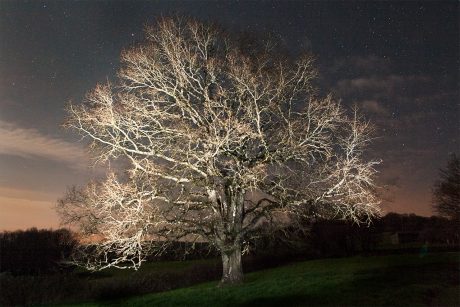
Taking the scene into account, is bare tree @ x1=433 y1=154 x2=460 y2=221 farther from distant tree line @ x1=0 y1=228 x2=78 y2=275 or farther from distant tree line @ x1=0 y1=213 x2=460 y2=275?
distant tree line @ x1=0 y1=228 x2=78 y2=275

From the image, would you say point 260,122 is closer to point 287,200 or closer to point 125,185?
point 287,200

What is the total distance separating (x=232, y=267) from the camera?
25516mm

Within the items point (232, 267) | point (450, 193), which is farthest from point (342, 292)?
point (450, 193)

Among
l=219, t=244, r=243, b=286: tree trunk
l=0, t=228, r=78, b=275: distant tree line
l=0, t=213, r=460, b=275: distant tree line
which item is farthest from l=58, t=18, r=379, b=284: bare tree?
l=0, t=228, r=78, b=275: distant tree line

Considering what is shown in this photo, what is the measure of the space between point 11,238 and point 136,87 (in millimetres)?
54071

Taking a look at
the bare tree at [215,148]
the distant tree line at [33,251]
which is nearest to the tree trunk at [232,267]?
the bare tree at [215,148]

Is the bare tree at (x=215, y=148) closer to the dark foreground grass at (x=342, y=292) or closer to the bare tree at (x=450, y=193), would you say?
the dark foreground grass at (x=342, y=292)

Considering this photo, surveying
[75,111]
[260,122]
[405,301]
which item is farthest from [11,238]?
[405,301]

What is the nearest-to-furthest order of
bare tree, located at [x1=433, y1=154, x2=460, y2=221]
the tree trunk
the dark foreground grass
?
the dark foreground grass → the tree trunk → bare tree, located at [x1=433, y1=154, x2=460, y2=221]

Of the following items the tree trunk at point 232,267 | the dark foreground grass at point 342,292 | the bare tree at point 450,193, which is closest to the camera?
the dark foreground grass at point 342,292

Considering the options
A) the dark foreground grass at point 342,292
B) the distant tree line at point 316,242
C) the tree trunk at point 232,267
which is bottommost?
the dark foreground grass at point 342,292

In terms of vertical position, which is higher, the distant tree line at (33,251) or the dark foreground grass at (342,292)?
the distant tree line at (33,251)

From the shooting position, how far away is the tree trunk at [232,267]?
25.3m

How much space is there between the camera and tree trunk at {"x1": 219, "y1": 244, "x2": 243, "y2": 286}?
25312 mm
